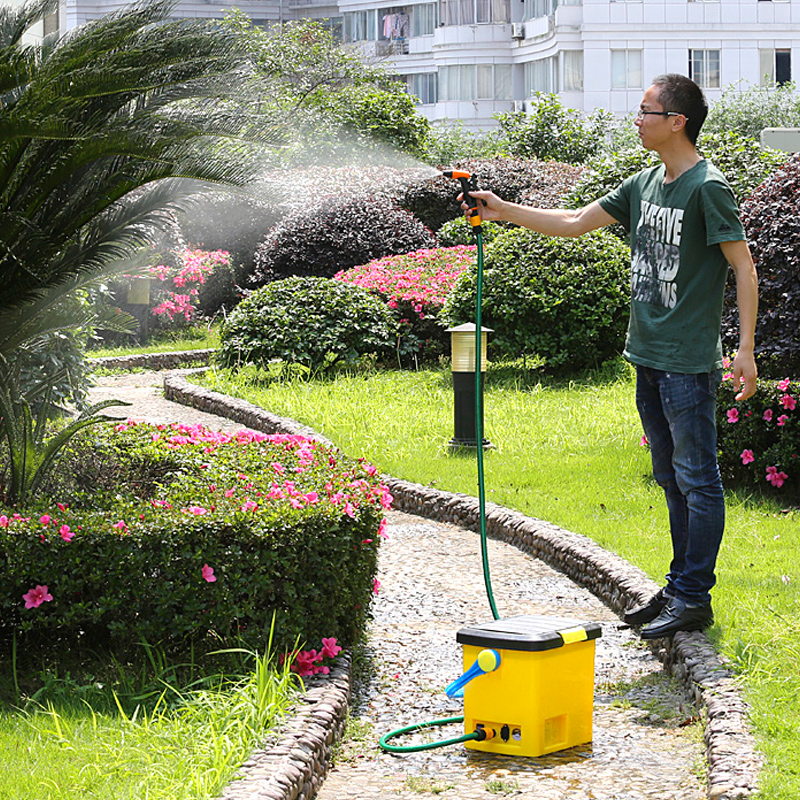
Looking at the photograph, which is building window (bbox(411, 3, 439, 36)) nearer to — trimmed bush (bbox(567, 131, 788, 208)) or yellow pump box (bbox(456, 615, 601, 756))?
trimmed bush (bbox(567, 131, 788, 208))

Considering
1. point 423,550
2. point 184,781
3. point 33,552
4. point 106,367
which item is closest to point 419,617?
point 423,550

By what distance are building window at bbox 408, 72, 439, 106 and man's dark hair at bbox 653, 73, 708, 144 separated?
42.8 metres

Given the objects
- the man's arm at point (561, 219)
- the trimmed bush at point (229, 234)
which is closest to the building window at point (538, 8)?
the trimmed bush at point (229, 234)

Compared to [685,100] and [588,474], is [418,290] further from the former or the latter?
[685,100]

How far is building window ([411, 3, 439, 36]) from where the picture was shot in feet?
152

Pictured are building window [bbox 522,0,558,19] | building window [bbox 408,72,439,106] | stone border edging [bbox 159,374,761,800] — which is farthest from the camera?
building window [bbox 408,72,439,106]

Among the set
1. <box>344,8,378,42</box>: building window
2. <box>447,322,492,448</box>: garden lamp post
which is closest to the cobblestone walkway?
<box>447,322,492,448</box>: garden lamp post

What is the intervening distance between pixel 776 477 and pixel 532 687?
127 inches

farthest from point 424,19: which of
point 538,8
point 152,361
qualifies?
point 152,361

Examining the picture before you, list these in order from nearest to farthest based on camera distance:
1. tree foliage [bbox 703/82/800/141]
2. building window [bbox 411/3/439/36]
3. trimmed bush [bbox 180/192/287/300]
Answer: trimmed bush [bbox 180/192/287/300], tree foliage [bbox 703/82/800/141], building window [bbox 411/3/439/36]

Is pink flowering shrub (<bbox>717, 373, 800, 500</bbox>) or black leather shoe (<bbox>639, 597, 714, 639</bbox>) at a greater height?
pink flowering shrub (<bbox>717, 373, 800, 500</bbox>)

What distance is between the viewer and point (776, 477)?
20.2ft

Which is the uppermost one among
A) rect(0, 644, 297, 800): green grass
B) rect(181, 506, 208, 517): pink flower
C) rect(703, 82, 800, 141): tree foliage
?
rect(703, 82, 800, 141): tree foliage

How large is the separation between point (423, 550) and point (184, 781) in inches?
124
